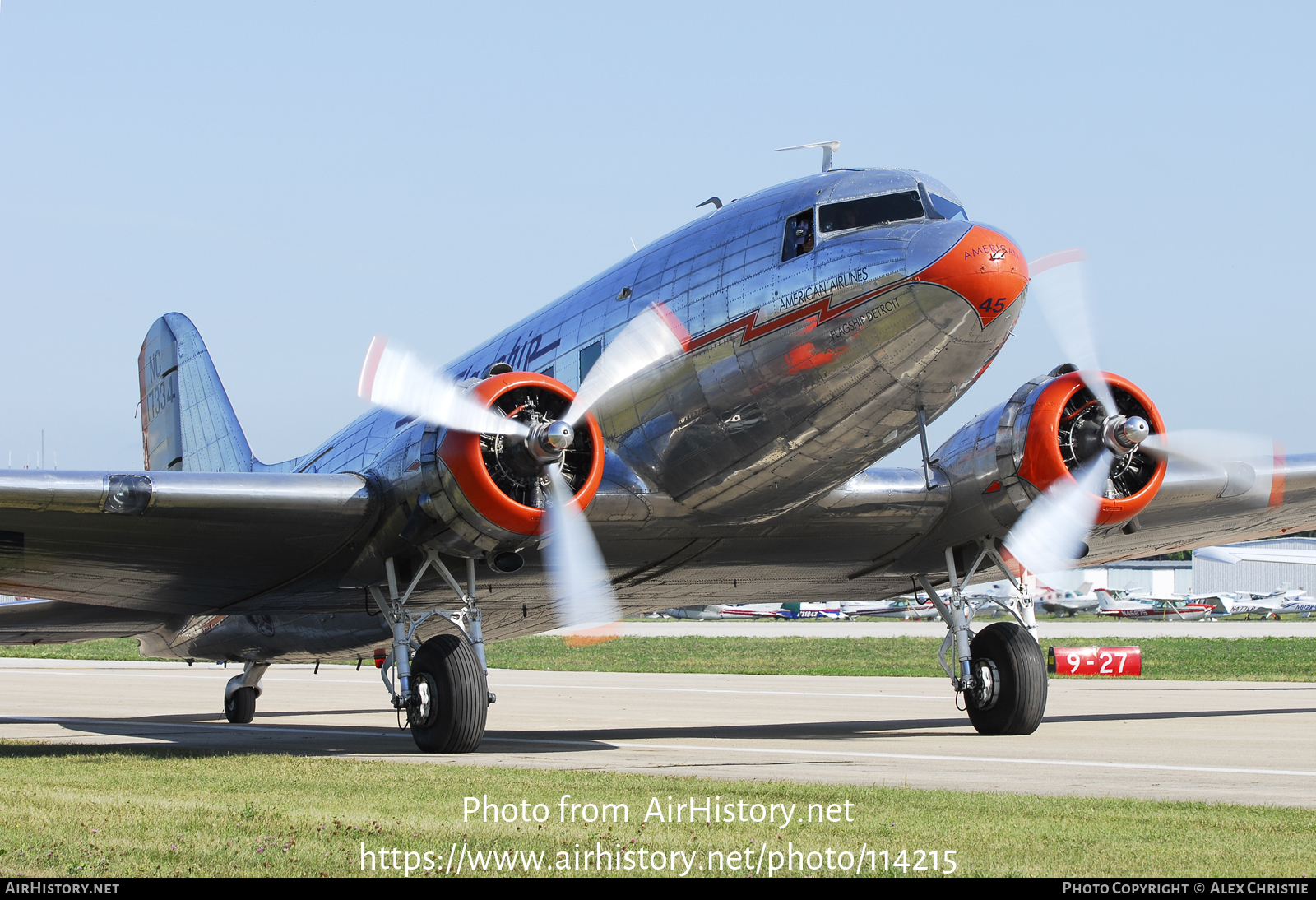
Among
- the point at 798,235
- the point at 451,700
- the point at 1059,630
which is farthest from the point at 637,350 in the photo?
the point at 1059,630

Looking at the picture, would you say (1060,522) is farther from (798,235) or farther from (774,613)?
(774,613)

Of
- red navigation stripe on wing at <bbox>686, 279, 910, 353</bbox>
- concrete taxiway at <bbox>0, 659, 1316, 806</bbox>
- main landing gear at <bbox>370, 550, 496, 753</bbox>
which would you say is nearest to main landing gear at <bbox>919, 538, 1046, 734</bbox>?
concrete taxiway at <bbox>0, 659, 1316, 806</bbox>

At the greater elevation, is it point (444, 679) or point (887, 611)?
point (444, 679)

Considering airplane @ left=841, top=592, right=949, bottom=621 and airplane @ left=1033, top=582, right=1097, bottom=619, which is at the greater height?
airplane @ left=1033, top=582, right=1097, bottom=619

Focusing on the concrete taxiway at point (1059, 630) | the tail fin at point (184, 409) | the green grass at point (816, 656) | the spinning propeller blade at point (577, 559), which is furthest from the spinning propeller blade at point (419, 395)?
the concrete taxiway at point (1059, 630)

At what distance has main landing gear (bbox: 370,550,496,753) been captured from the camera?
12297 millimetres

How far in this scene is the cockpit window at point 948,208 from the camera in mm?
11625

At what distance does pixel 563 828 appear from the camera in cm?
727

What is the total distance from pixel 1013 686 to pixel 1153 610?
71754 millimetres

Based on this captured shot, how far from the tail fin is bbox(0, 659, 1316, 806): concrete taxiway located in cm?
402

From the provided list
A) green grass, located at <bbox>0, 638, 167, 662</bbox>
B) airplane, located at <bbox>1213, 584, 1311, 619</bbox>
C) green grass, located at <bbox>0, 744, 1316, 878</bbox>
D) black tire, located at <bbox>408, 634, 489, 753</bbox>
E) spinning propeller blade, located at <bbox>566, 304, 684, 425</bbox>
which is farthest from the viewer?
airplane, located at <bbox>1213, 584, 1311, 619</bbox>

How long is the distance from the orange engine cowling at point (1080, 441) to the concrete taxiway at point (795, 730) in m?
2.59

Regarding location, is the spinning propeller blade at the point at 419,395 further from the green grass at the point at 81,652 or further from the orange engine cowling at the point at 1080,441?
the green grass at the point at 81,652

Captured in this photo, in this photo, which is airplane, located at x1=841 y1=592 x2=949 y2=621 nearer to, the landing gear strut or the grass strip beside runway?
the grass strip beside runway
